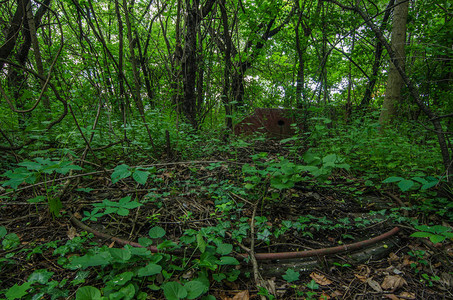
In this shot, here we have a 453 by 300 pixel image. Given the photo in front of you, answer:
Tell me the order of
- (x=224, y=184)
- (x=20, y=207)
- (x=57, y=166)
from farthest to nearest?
(x=224, y=184)
(x=20, y=207)
(x=57, y=166)

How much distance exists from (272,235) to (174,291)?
0.88m

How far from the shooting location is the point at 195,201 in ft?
6.94

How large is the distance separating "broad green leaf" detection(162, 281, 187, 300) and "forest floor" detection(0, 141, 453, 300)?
21cm

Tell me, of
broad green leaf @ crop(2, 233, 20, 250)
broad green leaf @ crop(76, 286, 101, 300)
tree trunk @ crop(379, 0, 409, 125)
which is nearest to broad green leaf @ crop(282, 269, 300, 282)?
broad green leaf @ crop(76, 286, 101, 300)

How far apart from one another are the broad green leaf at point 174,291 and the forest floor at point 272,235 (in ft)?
0.69

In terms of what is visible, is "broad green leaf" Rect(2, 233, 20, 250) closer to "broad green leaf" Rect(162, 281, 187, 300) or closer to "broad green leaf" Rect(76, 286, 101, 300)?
"broad green leaf" Rect(76, 286, 101, 300)

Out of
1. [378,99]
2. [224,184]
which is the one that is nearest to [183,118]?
[224,184]

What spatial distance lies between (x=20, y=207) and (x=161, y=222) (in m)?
1.25

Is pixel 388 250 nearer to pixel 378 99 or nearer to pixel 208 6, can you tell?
pixel 208 6

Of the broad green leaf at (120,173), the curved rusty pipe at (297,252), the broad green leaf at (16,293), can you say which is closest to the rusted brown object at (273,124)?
the curved rusty pipe at (297,252)

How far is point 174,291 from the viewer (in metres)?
1.02

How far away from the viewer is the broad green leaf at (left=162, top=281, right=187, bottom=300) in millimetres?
996

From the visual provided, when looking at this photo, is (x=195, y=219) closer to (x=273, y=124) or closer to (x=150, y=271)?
(x=150, y=271)

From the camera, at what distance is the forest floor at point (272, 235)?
1.30 m
